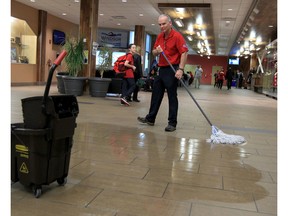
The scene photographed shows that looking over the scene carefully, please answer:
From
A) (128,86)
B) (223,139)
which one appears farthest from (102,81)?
(223,139)

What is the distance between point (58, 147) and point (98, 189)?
0.39m

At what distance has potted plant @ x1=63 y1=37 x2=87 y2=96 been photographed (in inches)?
358

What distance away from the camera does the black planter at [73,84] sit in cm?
909

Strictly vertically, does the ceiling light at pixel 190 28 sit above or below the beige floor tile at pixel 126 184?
above

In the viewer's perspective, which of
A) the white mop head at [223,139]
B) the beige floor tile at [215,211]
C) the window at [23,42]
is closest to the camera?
the beige floor tile at [215,211]

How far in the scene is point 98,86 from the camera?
9383mm

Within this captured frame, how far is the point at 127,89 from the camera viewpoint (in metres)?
7.74

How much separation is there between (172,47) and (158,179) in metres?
2.37

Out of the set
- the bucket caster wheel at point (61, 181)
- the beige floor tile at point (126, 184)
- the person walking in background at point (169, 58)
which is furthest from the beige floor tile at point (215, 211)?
the person walking in background at point (169, 58)

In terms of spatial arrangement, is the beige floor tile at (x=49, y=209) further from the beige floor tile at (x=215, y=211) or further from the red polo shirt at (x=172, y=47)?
the red polo shirt at (x=172, y=47)

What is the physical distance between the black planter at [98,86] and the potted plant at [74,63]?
0.26 meters

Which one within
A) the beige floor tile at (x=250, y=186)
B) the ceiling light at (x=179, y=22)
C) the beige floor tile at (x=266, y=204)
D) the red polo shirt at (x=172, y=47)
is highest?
the ceiling light at (x=179, y=22)

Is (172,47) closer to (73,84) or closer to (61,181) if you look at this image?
(61,181)
